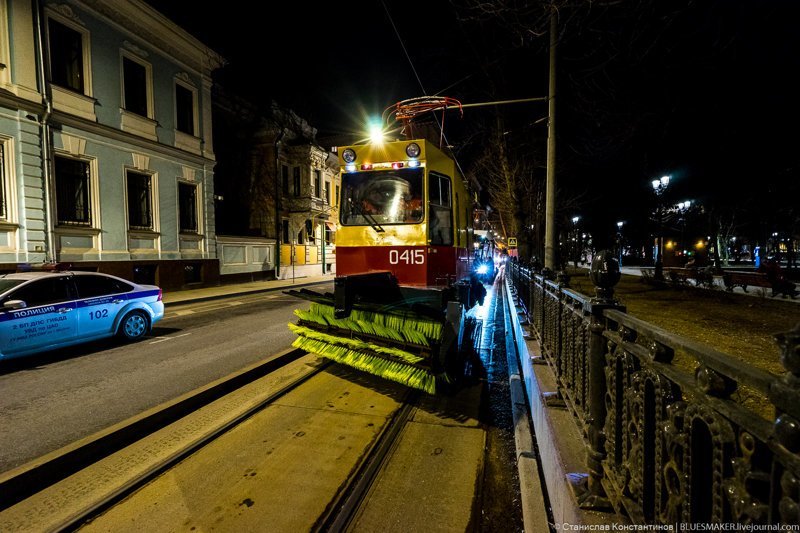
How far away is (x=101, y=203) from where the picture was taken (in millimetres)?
13781

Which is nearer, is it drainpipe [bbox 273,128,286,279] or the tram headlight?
the tram headlight

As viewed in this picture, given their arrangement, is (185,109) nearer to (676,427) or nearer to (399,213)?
(399,213)

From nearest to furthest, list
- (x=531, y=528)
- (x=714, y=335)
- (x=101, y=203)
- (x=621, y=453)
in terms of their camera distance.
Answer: (x=621, y=453) < (x=531, y=528) < (x=714, y=335) < (x=101, y=203)

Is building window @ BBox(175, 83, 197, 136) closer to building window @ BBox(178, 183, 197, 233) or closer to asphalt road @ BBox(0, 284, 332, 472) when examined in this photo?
building window @ BBox(178, 183, 197, 233)

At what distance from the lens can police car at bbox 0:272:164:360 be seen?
5.98 meters

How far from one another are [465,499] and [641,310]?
9.73 m

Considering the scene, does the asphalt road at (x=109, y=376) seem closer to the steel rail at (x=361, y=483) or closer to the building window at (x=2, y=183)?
the steel rail at (x=361, y=483)

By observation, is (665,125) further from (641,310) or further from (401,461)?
(401,461)

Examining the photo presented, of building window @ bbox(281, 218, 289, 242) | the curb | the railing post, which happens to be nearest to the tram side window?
the curb

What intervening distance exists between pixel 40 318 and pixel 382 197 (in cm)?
616

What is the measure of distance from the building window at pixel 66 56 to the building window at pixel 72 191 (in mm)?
2673

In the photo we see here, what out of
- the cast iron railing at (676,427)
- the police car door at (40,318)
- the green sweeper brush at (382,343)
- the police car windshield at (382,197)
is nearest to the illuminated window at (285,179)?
the police car door at (40,318)

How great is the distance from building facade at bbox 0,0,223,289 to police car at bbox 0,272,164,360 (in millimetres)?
6725

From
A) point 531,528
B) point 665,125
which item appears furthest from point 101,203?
point 665,125
